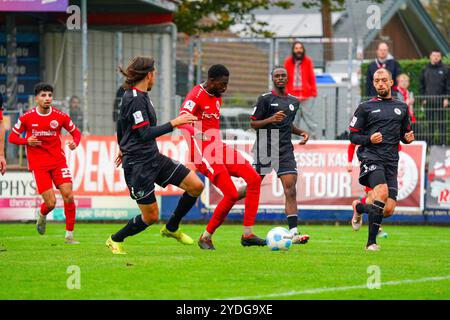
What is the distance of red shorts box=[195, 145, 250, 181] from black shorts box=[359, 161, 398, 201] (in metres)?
Result: 1.58

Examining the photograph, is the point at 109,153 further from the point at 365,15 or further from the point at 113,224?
the point at 365,15

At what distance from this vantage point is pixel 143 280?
10648 millimetres

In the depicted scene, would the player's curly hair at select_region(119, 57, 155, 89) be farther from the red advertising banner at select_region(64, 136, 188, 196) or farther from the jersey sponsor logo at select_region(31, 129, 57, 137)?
the red advertising banner at select_region(64, 136, 188, 196)

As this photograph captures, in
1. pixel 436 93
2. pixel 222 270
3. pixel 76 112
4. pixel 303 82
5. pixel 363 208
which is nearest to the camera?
pixel 222 270

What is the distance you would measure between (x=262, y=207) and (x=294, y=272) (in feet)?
35.3

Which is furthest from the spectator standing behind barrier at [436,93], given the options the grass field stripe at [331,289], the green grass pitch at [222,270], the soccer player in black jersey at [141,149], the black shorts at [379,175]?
the grass field stripe at [331,289]

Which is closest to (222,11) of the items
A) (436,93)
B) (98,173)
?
(436,93)

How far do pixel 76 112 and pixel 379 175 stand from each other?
10.2 metres

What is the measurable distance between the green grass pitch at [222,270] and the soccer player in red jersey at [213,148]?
631 millimetres

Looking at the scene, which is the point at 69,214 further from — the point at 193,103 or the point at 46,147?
the point at 193,103

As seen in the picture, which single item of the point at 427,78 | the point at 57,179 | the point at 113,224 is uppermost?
the point at 427,78

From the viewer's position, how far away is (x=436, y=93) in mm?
23312

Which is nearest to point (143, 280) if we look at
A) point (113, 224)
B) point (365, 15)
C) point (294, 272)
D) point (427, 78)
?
point (294, 272)
